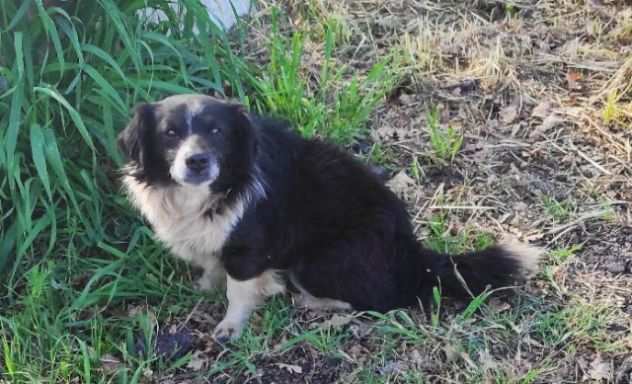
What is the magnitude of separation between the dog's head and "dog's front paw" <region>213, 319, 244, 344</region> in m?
0.59

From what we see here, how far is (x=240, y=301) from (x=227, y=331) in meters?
0.13

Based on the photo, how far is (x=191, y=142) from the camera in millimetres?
2660

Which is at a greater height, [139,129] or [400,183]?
[139,129]

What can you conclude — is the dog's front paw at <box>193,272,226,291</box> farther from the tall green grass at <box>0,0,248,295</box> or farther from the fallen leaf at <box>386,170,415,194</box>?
the fallen leaf at <box>386,170,415,194</box>

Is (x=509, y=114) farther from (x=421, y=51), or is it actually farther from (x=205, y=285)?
(x=205, y=285)

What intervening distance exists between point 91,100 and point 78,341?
98cm

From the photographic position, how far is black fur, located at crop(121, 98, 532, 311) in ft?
10.1

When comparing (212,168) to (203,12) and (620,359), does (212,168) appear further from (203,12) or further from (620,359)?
(620,359)

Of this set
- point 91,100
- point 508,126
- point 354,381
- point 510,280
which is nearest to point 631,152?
point 508,126

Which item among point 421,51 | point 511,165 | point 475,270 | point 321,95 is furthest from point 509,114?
point 475,270

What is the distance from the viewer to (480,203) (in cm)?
367

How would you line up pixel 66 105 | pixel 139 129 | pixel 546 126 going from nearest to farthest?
pixel 139 129 < pixel 66 105 < pixel 546 126

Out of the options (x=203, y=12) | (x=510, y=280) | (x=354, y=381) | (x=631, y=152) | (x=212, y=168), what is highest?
(x=203, y=12)

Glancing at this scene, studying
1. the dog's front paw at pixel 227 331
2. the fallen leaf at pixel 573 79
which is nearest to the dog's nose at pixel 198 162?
the dog's front paw at pixel 227 331
